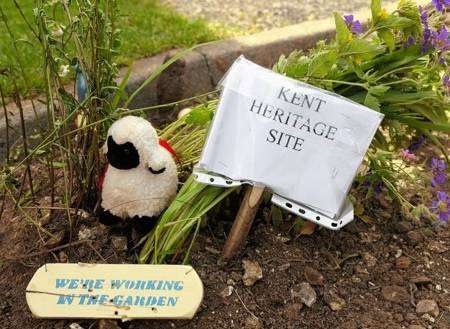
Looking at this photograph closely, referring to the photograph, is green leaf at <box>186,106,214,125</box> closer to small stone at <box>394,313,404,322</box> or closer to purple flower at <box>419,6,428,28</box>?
purple flower at <box>419,6,428,28</box>

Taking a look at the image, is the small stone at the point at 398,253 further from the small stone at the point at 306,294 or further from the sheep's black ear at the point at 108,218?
the sheep's black ear at the point at 108,218

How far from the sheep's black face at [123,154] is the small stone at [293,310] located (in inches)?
21.5

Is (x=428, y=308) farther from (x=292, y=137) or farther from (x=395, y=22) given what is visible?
(x=395, y=22)

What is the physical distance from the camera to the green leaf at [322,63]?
152 cm

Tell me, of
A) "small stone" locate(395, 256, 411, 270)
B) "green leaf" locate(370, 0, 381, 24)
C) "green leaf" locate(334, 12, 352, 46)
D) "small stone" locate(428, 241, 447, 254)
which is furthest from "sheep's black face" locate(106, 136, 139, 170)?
"small stone" locate(428, 241, 447, 254)

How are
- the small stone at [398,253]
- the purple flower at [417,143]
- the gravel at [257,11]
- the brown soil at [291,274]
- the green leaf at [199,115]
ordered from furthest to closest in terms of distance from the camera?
the gravel at [257,11], the purple flower at [417,143], the small stone at [398,253], the green leaf at [199,115], the brown soil at [291,274]

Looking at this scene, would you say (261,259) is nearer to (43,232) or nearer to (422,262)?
(422,262)

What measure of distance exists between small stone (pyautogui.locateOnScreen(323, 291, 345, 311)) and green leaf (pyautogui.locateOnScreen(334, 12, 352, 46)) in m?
0.67

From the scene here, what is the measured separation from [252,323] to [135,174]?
0.49 m

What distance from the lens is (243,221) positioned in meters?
1.60

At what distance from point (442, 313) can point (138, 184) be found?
35.1 inches


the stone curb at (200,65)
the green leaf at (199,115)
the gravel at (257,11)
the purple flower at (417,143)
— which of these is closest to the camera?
the green leaf at (199,115)

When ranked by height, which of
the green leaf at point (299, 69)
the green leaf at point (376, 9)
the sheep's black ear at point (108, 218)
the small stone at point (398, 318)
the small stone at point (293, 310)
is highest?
the green leaf at point (376, 9)

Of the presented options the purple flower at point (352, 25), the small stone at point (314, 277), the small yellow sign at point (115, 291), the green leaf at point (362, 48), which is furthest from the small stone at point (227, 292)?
the purple flower at point (352, 25)
